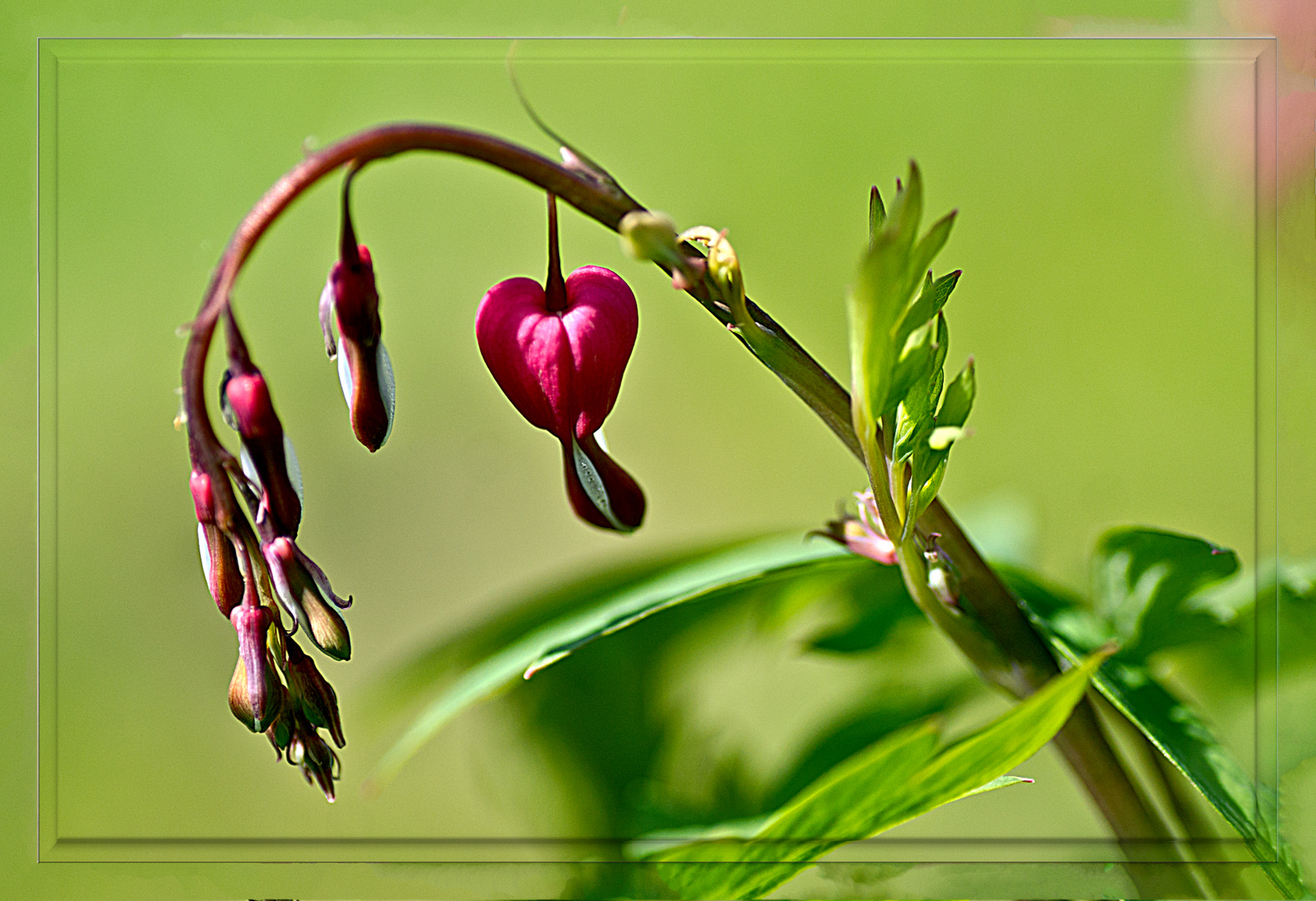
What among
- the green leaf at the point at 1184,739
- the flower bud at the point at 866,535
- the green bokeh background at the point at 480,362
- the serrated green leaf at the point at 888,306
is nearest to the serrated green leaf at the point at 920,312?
the serrated green leaf at the point at 888,306

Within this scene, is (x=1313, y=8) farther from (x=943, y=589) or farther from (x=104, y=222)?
(x=104, y=222)

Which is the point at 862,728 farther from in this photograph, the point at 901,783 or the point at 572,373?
the point at 572,373

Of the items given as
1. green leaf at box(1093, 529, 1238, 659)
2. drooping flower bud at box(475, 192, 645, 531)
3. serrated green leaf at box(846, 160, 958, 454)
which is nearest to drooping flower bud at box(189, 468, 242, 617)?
drooping flower bud at box(475, 192, 645, 531)

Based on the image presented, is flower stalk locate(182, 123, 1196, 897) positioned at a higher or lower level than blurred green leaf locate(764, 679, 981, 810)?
higher

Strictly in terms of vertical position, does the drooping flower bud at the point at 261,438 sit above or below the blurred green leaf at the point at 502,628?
above

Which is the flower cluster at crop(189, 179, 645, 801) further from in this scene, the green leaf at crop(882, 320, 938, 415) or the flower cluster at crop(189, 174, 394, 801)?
the green leaf at crop(882, 320, 938, 415)

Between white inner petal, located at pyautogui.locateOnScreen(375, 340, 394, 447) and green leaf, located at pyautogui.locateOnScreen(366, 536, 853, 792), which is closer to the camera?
white inner petal, located at pyautogui.locateOnScreen(375, 340, 394, 447)

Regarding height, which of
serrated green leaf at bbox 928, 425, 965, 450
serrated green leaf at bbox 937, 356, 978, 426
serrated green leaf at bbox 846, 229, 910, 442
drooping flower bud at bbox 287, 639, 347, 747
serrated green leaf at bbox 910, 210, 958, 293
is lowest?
drooping flower bud at bbox 287, 639, 347, 747

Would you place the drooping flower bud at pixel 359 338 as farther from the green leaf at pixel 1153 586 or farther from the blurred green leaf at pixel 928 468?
the green leaf at pixel 1153 586
